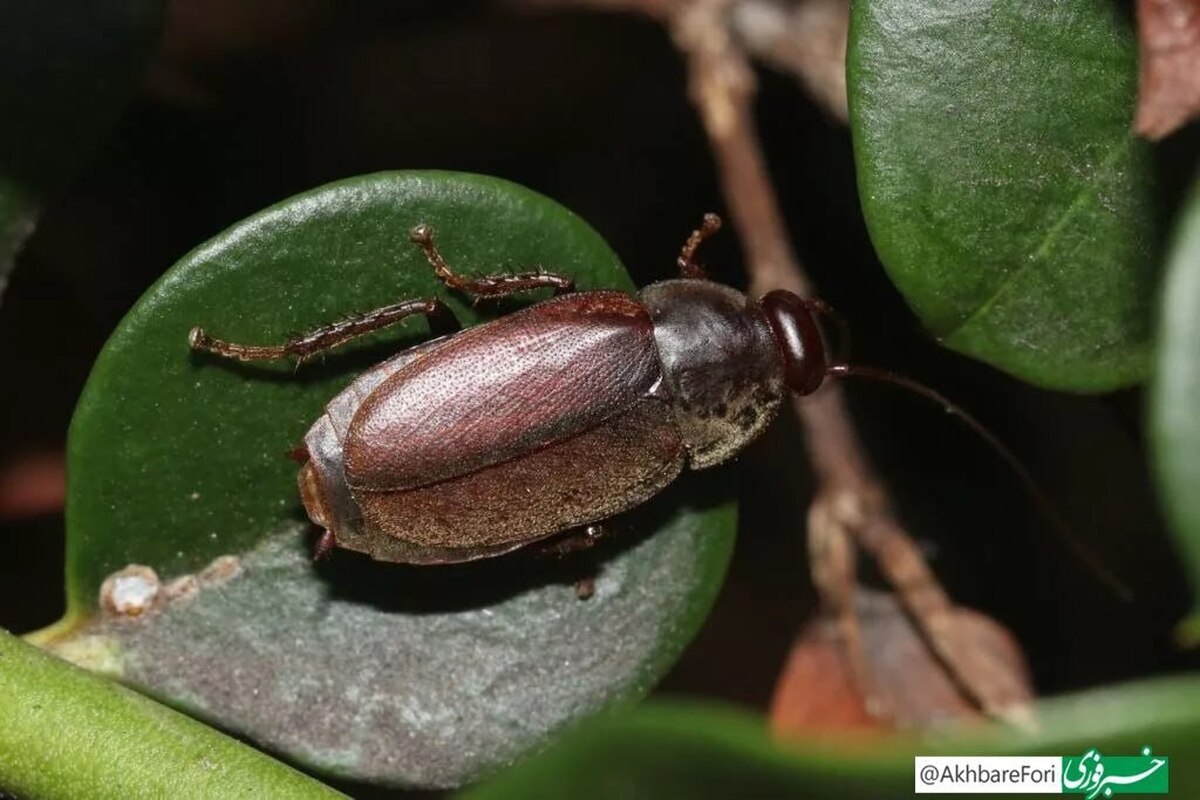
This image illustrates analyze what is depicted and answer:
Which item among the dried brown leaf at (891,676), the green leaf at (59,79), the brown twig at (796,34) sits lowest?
the dried brown leaf at (891,676)

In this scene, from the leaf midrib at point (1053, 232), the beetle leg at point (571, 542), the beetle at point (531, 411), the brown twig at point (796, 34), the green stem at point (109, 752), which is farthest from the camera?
the brown twig at point (796, 34)

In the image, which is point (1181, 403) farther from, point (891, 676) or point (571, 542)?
point (891, 676)

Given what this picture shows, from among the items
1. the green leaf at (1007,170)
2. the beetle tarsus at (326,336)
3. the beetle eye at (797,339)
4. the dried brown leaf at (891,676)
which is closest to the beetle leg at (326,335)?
the beetle tarsus at (326,336)

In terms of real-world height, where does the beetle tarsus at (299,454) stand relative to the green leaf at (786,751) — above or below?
below

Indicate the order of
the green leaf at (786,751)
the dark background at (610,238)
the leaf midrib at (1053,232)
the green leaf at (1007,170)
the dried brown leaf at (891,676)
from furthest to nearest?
the dark background at (610,238) < the dried brown leaf at (891,676) < the leaf midrib at (1053,232) < the green leaf at (1007,170) < the green leaf at (786,751)

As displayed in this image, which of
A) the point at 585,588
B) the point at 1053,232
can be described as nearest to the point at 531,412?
the point at 585,588

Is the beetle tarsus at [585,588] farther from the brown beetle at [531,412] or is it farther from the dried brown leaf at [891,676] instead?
the dried brown leaf at [891,676]

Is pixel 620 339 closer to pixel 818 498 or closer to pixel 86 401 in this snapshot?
pixel 818 498
